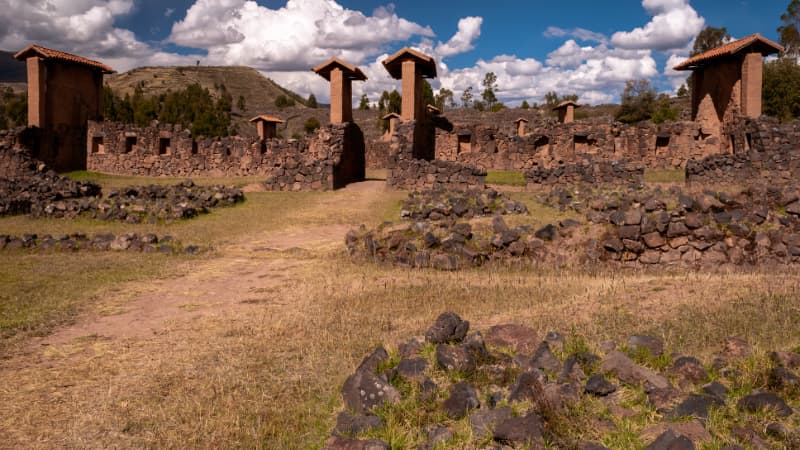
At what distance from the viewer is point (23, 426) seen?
13.8 feet

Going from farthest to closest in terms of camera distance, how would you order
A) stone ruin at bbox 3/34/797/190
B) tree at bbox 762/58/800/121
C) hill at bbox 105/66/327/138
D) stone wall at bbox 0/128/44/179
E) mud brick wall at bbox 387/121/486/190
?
hill at bbox 105/66/327/138, tree at bbox 762/58/800/121, stone wall at bbox 0/128/44/179, stone ruin at bbox 3/34/797/190, mud brick wall at bbox 387/121/486/190

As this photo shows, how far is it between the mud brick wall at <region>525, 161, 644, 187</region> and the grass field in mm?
12827

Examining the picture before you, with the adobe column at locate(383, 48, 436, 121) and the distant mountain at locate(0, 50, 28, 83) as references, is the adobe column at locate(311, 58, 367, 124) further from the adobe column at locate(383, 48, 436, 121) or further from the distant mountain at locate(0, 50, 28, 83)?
the distant mountain at locate(0, 50, 28, 83)

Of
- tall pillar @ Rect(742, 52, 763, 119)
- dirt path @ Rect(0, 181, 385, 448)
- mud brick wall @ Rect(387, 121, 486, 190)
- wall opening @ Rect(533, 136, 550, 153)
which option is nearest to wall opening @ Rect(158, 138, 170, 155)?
mud brick wall @ Rect(387, 121, 486, 190)

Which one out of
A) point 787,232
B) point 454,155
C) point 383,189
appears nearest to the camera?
point 787,232

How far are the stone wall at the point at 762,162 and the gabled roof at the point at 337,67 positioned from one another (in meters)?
13.2

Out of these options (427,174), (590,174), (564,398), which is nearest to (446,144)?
(427,174)

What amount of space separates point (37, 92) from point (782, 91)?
42828mm

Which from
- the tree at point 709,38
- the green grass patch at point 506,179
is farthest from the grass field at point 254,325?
the tree at point 709,38

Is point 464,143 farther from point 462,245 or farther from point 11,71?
point 11,71

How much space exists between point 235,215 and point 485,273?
974cm

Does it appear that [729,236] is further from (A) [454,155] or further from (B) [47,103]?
(B) [47,103]

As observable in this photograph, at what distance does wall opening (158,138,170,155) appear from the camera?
3069 centimetres

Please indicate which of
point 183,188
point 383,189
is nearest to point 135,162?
point 183,188
